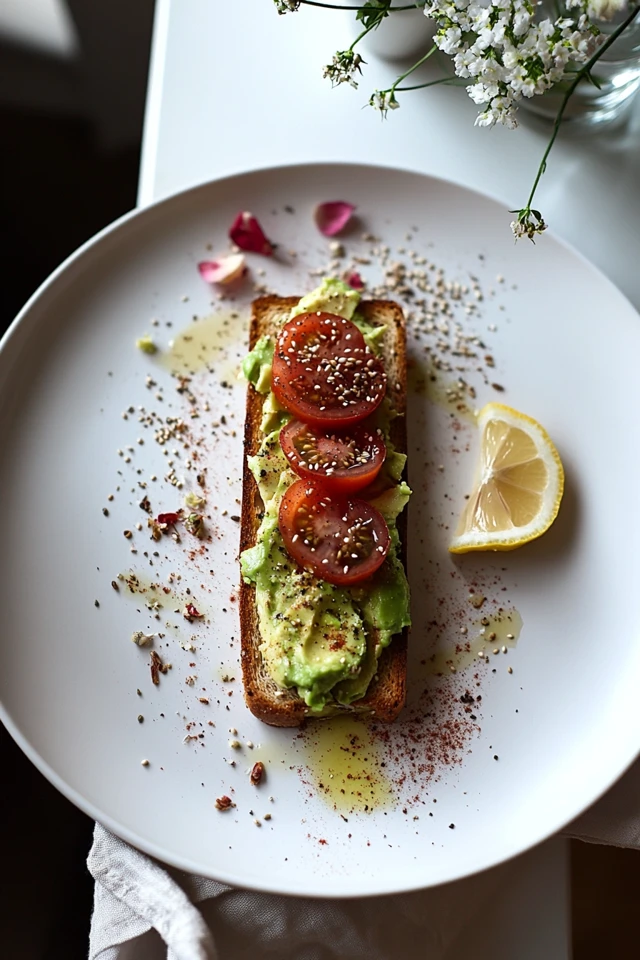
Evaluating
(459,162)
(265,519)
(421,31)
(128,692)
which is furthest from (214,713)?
(421,31)

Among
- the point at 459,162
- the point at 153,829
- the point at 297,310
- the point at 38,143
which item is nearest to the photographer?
the point at 153,829

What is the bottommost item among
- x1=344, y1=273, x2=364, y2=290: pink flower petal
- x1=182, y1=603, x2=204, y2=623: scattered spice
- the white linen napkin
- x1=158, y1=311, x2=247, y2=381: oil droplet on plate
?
the white linen napkin

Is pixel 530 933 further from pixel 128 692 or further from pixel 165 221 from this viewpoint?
pixel 165 221

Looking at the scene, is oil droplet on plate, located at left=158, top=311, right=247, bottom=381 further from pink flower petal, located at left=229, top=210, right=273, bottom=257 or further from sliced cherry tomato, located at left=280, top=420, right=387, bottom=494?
sliced cherry tomato, located at left=280, top=420, right=387, bottom=494

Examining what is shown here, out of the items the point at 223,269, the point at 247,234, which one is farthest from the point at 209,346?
the point at 247,234

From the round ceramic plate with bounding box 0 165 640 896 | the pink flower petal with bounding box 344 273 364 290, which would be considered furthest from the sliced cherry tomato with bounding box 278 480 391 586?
the pink flower petal with bounding box 344 273 364 290
